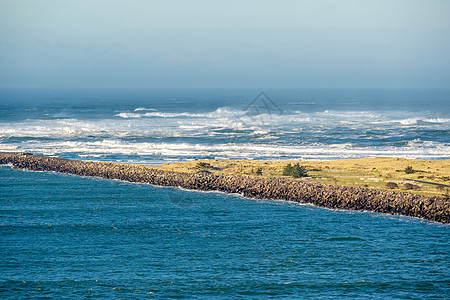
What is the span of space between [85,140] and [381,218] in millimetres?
52328

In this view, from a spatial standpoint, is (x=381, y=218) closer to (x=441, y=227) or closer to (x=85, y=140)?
(x=441, y=227)

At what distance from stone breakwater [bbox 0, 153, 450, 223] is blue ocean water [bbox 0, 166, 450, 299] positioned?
4.89ft

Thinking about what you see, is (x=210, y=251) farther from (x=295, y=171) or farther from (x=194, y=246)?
Answer: (x=295, y=171)

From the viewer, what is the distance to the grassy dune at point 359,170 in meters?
39.2

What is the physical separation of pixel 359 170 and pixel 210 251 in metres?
24.1

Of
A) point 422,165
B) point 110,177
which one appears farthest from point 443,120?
point 110,177

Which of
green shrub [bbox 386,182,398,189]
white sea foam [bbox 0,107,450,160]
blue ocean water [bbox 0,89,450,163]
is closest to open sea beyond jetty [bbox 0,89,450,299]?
green shrub [bbox 386,182,398,189]

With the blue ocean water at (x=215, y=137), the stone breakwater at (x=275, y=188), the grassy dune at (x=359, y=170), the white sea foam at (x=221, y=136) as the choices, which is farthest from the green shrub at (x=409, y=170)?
the blue ocean water at (x=215, y=137)

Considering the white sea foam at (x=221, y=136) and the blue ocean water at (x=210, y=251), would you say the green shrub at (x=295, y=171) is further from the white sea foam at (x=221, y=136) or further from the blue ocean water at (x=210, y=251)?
the white sea foam at (x=221, y=136)

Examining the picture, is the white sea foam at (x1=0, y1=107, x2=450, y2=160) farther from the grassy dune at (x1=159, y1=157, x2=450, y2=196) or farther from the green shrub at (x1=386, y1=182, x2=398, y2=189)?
the green shrub at (x1=386, y1=182, x2=398, y2=189)

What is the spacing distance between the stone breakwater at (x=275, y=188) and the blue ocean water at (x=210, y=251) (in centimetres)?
149

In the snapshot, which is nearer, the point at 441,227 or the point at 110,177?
the point at 441,227

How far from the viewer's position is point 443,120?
4250 inches

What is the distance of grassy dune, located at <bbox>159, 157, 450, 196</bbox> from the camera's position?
3925 centimetres
